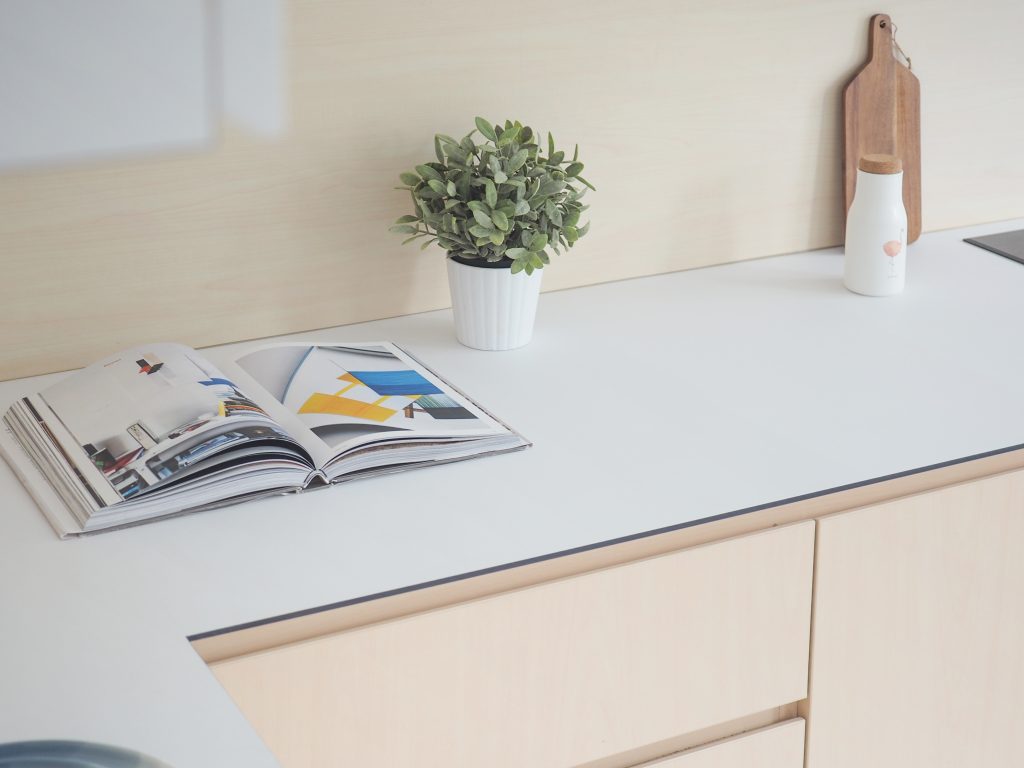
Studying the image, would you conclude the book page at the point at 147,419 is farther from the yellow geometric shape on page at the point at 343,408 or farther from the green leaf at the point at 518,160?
the green leaf at the point at 518,160

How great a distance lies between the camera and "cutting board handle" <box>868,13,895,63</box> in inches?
66.5

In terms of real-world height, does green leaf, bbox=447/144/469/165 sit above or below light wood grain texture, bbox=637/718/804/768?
above

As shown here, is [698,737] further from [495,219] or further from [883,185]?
[883,185]

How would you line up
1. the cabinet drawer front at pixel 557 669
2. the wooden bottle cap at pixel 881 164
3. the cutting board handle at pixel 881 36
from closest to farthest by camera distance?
the cabinet drawer front at pixel 557 669 < the wooden bottle cap at pixel 881 164 < the cutting board handle at pixel 881 36

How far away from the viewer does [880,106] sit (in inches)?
67.6

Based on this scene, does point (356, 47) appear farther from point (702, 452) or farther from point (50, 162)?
point (702, 452)

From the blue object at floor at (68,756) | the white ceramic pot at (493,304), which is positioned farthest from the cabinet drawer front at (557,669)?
the white ceramic pot at (493,304)

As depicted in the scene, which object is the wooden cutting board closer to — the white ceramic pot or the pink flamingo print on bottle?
the pink flamingo print on bottle

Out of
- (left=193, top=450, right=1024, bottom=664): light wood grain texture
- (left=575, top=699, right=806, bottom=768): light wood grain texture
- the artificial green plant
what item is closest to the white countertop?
(left=193, top=450, right=1024, bottom=664): light wood grain texture

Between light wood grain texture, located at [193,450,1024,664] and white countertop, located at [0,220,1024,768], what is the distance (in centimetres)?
2

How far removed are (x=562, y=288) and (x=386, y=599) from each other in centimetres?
74

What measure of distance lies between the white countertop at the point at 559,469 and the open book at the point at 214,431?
2 centimetres

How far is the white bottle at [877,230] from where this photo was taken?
5.13 feet

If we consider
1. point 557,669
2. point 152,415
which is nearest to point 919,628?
point 557,669
